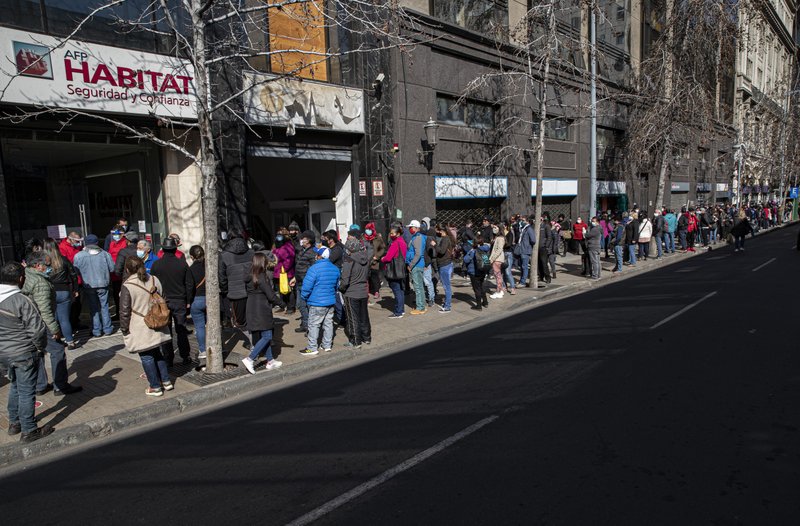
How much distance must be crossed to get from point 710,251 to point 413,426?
22.5 meters

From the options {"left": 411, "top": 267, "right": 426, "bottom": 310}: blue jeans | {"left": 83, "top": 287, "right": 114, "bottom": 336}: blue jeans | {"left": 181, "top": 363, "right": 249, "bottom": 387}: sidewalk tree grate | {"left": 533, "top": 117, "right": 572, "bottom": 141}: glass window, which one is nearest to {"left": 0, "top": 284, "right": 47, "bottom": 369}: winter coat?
{"left": 181, "top": 363, "right": 249, "bottom": 387}: sidewalk tree grate

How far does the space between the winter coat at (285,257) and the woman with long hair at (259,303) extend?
332cm

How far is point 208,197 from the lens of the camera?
22.3 ft

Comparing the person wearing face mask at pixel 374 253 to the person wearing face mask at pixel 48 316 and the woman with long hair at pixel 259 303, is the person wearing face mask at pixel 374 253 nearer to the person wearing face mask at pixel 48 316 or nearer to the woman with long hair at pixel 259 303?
the woman with long hair at pixel 259 303

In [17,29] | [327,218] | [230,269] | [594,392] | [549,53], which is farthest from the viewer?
[327,218]

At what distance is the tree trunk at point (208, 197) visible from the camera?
662 centimetres

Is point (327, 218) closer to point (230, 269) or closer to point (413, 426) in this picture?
point (230, 269)

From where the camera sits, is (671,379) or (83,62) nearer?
(671,379)

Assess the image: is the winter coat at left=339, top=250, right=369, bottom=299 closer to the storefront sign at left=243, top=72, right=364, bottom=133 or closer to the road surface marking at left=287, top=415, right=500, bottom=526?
the road surface marking at left=287, top=415, right=500, bottom=526

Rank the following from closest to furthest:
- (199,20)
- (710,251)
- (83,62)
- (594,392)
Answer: (594,392) < (199,20) < (83,62) < (710,251)

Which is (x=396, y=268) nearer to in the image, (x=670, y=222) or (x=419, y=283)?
(x=419, y=283)

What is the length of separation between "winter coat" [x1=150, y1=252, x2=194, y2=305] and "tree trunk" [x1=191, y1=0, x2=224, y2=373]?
2.13ft

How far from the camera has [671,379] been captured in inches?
232

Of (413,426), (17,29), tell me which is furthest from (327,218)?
(413,426)
